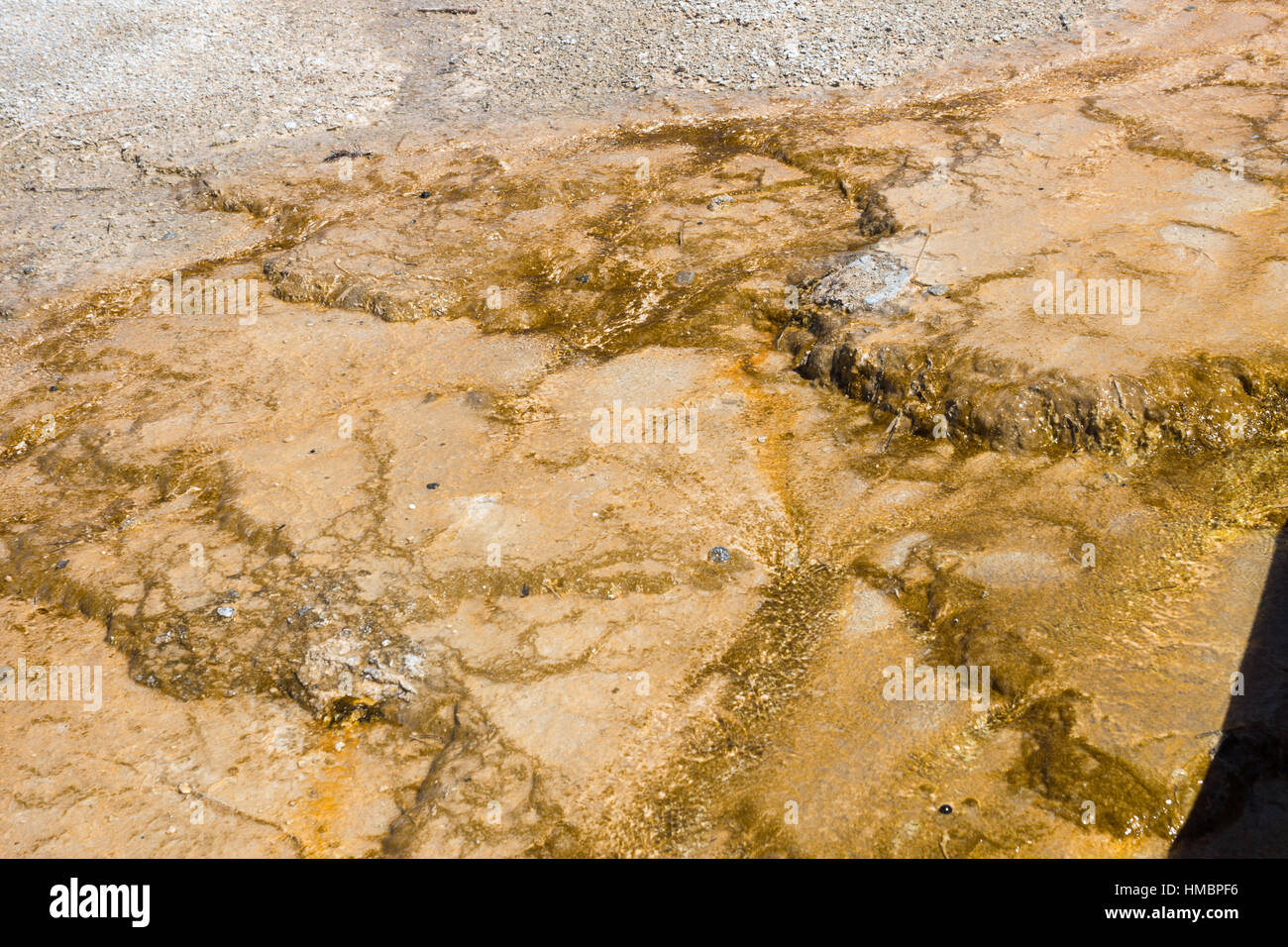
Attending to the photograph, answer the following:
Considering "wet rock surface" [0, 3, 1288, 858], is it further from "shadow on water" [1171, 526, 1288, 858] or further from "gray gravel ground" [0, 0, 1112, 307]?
"gray gravel ground" [0, 0, 1112, 307]

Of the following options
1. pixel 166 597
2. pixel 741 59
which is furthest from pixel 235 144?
pixel 166 597

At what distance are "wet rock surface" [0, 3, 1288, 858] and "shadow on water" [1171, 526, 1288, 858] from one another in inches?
2.4

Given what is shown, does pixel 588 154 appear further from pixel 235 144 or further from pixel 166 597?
pixel 166 597

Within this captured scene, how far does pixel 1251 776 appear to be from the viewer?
8.21 feet

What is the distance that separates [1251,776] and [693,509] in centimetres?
188

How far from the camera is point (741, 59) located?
707cm

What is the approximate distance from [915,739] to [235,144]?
6230 mm

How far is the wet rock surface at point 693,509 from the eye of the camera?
269 cm

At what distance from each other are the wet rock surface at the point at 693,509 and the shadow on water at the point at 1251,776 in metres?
0.06

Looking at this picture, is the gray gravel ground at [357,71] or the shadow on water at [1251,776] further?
the gray gravel ground at [357,71]

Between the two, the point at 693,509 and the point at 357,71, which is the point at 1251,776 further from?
the point at 357,71

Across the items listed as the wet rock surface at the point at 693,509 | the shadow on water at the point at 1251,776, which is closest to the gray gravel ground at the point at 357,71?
→ the wet rock surface at the point at 693,509

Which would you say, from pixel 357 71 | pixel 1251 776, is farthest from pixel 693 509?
pixel 357 71

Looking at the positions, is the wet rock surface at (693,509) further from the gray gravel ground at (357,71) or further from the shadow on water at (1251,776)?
the gray gravel ground at (357,71)
